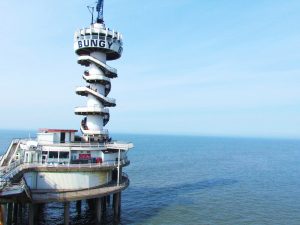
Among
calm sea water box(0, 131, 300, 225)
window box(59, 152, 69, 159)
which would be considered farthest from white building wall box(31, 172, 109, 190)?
calm sea water box(0, 131, 300, 225)

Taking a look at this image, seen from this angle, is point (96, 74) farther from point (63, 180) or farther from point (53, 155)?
point (63, 180)

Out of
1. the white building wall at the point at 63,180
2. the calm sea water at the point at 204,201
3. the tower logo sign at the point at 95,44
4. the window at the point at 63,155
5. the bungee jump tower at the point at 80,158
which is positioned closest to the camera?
the bungee jump tower at the point at 80,158

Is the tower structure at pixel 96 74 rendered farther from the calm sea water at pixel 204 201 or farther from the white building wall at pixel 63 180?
the calm sea water at pixel 204 201

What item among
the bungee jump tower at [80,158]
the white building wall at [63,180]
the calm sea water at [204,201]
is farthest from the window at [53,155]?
the calm sea water at [204,201]

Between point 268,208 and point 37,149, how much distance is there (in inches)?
1633

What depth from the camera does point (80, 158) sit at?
50.6 metres

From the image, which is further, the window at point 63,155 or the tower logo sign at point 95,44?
the tower logo sign at point 95,44

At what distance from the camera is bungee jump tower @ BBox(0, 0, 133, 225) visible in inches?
1726

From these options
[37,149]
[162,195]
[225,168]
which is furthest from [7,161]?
[225,168]

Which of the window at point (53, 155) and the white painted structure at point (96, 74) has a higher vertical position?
the white painted structure at point (96, 74)

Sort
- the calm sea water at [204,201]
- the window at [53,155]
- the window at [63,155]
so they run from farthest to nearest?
the calm sea water at [204,201] < the window at [63,155] < the window at [53,155]

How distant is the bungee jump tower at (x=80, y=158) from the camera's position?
144ft

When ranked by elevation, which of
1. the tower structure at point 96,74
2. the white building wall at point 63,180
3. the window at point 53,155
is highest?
the tower structure at point 96,74

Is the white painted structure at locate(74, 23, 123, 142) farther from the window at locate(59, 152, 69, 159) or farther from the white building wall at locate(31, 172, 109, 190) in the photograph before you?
the white building wall at locate(31, 172, 109, 190)
